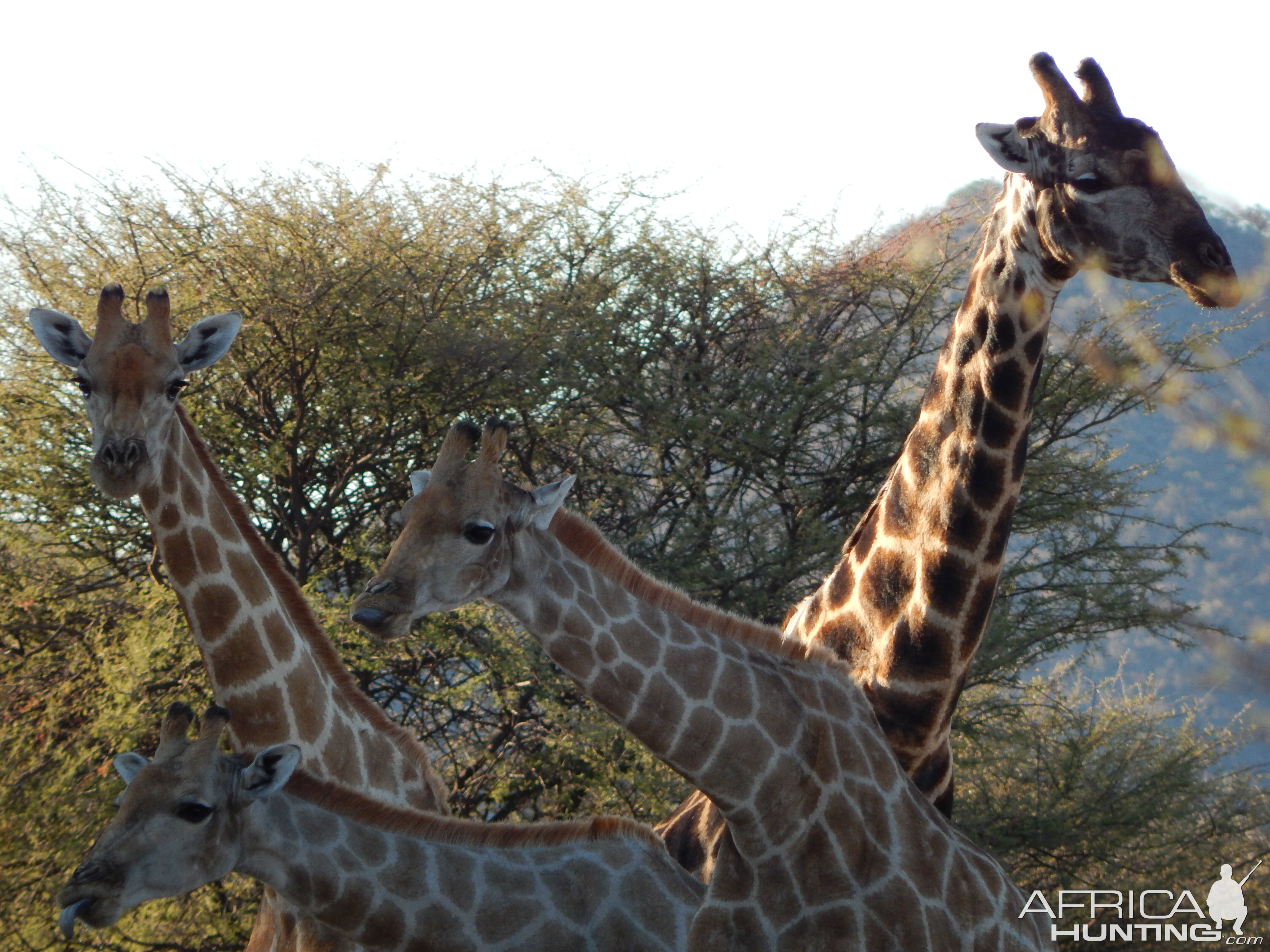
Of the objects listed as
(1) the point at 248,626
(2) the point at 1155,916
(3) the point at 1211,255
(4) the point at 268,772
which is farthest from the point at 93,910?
(2) the point at 1155,916

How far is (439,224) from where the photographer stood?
1255 cm

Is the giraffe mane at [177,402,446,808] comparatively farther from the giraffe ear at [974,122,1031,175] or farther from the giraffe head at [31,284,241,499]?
the giraffe ear at [974,122,1031,175]

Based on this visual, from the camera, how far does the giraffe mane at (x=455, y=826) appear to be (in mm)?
4336

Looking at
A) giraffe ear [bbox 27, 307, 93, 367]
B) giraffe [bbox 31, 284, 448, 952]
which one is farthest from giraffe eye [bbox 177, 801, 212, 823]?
giraffe ear [bbox 27, 307, 93, 367]

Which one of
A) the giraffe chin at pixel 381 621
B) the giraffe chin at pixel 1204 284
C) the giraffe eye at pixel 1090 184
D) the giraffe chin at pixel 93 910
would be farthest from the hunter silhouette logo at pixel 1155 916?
the giraffe chin at pixel 93 910

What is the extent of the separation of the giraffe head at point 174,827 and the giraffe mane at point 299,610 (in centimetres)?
134

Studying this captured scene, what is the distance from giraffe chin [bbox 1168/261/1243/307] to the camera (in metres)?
4.46

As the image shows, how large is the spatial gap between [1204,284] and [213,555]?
3.81m

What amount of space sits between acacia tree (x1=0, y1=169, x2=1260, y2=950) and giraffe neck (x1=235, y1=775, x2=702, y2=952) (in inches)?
200

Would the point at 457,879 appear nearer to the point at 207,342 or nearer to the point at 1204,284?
the point at 207,342

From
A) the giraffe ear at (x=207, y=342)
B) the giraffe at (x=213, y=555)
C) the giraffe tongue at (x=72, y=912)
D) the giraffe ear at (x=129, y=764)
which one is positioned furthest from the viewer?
the giraffe ear at (x=207, y=342)

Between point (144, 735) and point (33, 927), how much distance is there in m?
1.62

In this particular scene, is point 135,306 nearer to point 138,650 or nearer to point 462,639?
point 138,650

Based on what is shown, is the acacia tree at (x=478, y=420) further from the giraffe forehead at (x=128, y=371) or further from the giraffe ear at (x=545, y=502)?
the giraffe ear at (x=545, y=502)
